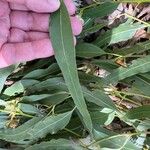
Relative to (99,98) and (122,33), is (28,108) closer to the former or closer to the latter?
(99,98)

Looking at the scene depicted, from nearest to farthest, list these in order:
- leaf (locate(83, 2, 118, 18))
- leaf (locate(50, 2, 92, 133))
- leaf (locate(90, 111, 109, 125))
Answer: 1. leaf (locate(50, 2, 92, 133))
2. leaf (locate(90, 111, 109, 125))
3. leaf (locate(83, 2, 118, 18))

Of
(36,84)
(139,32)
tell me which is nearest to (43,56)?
(36,84)

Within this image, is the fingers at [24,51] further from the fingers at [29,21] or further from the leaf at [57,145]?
the leaf at [57,145]

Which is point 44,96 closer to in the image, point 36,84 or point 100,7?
point 36,84

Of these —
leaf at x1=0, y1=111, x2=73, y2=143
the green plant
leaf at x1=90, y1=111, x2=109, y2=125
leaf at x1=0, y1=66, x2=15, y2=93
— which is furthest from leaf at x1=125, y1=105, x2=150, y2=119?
leaf at x1=0, y1=66, x2=15, y2=93

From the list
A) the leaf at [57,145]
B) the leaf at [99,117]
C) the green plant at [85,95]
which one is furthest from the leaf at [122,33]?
the leaf at [57,145]

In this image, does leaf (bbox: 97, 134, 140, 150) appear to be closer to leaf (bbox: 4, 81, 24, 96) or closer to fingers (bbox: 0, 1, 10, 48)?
leaf (bbox: 4, 81, 24, 96)
